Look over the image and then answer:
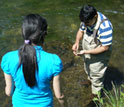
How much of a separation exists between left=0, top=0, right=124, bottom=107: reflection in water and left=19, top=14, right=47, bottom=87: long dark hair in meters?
2.02

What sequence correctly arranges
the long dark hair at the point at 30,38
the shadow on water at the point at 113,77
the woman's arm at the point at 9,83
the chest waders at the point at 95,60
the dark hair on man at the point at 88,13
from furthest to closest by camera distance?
the shadow on water at the point at 113,77 → the chest waders at the point at 95,60 → the dark hair on man at the point at 88,13 → the woman's arm at the point at 9,83 → the long dark hair at the point at 30,38

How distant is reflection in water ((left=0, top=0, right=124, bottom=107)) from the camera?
4012 millimetres

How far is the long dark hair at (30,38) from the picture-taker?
5.94 ft

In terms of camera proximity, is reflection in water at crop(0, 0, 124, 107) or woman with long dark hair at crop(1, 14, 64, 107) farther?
A: reflection in water at crop(0, 0, 124, 107)

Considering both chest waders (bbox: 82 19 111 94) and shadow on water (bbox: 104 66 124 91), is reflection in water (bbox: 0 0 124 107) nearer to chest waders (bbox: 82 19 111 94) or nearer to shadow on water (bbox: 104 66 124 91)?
shadow on water (bbox: 104 66 124 91)

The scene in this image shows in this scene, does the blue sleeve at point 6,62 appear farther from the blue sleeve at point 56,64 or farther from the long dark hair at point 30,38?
the blue sleeve at point 56,64

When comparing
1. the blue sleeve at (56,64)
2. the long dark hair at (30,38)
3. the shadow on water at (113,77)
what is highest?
the long dark hair at (30,38)

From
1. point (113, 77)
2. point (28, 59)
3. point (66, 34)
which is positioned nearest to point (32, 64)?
point (28, 59)

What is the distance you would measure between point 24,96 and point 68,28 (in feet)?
14.1

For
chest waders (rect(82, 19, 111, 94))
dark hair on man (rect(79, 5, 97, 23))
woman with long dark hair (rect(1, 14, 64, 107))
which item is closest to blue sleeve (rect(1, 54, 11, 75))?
woman with long dark hair (rect(1, 14, 64, 107))

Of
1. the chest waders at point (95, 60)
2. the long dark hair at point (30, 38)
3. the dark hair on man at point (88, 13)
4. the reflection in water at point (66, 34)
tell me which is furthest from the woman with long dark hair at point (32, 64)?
the reflection in water at point (66, 34)

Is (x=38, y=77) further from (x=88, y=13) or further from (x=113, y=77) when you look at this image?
(x=113, y=77)

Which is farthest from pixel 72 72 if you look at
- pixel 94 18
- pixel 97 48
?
pixel 94 18

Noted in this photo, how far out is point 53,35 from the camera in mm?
5820
